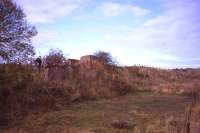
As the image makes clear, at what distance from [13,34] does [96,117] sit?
17.4 feet

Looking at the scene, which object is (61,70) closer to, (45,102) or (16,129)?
(45,102)

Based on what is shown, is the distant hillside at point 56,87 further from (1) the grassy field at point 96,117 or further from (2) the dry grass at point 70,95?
(1) the grassy field at point 96,117

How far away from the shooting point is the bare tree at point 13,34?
681 inches

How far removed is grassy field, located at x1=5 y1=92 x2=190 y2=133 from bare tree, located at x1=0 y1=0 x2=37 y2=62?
9.56 feet

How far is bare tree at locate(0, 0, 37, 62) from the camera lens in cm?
1730

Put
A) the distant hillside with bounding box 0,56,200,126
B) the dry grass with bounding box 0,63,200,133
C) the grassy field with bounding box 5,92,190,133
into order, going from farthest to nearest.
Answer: the distant hillside with bounding box 0,56,200,126 < the dry grass with bounding box 0,63,200,133 < the grassy field with bounding box 5,92,190,133

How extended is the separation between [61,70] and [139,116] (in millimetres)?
11767

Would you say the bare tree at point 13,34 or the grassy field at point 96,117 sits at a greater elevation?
the bare tree at point 13,34

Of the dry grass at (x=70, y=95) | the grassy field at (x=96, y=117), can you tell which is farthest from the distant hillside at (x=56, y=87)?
the grassy field at (x=96, y=117)

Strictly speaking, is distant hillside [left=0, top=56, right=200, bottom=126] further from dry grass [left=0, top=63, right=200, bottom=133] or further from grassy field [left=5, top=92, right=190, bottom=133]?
grassy field [left=5, top=92, right=190, bottom=133]

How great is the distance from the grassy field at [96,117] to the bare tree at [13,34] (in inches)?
115

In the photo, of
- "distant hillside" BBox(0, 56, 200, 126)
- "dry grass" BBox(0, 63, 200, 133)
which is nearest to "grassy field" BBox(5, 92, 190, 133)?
"dry grass" BBox(0, 63, 200, 133)

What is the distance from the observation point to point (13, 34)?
17.7m

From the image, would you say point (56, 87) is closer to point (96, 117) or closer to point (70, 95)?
point (70, 95)
